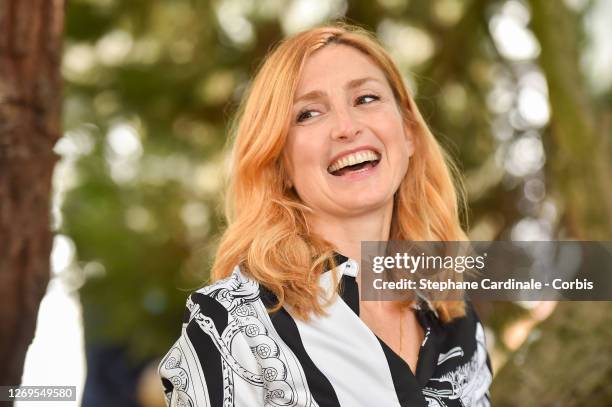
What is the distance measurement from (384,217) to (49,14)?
87cm

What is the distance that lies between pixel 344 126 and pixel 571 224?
4.83 ft

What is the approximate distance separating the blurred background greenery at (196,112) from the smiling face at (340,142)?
171 cm

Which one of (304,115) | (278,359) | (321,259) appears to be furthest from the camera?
(304,115)

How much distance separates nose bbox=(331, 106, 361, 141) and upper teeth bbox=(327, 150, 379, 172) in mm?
38

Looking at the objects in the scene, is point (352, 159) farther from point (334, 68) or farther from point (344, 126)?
point (334, 68)

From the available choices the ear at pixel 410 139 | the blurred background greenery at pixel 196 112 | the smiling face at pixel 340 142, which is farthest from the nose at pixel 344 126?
the blurred background greenery at pixel 196 112

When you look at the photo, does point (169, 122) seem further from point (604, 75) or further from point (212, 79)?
point (604, 75)

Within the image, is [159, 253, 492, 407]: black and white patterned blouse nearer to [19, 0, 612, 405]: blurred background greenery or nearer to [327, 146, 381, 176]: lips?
[327, 146, 381, 176]: lips

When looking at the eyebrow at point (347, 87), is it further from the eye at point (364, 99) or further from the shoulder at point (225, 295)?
the shoulder at point (225, 295)

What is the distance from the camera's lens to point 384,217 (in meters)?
1.89

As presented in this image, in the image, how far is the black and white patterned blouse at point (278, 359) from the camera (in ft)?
5.02

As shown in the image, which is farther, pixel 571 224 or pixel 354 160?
pixel 571 224

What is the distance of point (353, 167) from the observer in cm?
179

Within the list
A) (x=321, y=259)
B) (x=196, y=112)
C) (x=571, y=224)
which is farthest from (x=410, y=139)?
(x=196, y=112)
